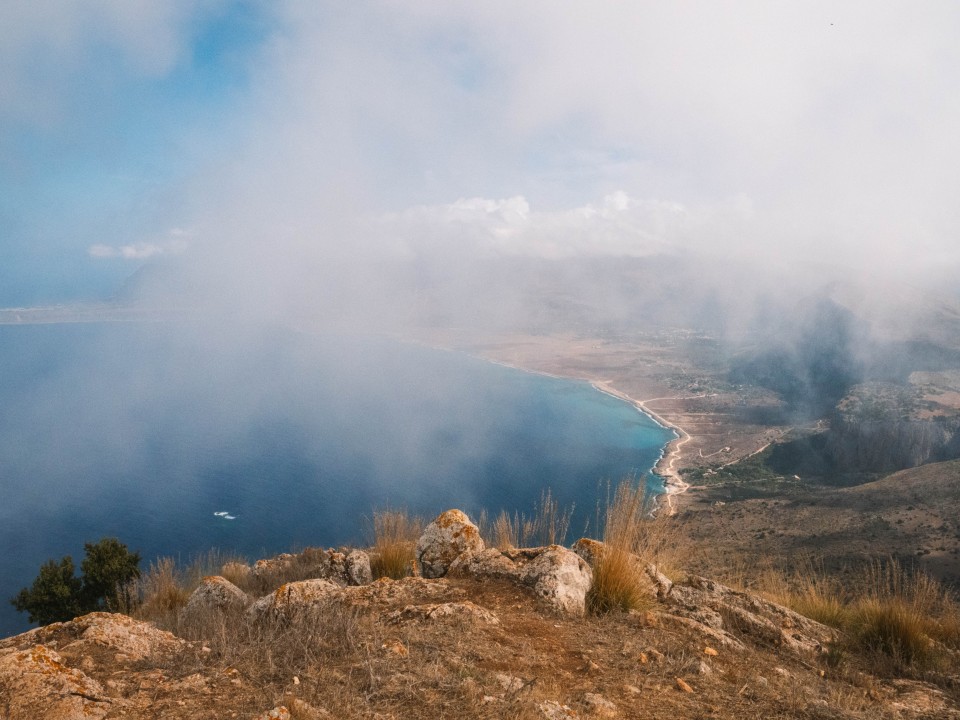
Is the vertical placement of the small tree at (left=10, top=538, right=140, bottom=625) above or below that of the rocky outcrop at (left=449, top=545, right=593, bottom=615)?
below

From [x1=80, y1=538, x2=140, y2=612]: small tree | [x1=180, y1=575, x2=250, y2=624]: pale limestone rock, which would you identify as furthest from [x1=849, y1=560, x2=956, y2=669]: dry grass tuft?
[x1=80, y1=538, x2=140, y2=612]: small tree

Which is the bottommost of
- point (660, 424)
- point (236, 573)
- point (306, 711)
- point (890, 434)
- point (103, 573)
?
point (660, 424)

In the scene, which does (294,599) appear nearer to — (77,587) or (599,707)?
(599,707)

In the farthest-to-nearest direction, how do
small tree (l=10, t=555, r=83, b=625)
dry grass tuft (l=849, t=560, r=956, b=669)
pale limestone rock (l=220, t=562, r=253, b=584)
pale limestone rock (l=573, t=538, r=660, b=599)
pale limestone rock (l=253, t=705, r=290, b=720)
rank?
small tree (l=10, t=555, r=83, b=625) < pale limestone rock (l=220, t=562, r=253, b=584) < pale limestone rock (l=573, t=538, r=660, b=599) < dry grass tuft (l=849, t=560, r=956, b=669) < pale limestone rock (l=253, t=705, r=290, b=720)

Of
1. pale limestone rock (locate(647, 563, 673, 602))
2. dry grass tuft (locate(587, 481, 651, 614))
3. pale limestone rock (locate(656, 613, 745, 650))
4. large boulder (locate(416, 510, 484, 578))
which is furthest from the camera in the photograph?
large boulder (locate(416, 510, 484, 578))

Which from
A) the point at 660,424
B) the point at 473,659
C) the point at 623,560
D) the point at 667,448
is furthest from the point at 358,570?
the point at 660,424

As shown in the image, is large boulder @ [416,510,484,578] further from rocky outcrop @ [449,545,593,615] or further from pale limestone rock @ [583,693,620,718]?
pale limestone rock @ [583,693,620,718]

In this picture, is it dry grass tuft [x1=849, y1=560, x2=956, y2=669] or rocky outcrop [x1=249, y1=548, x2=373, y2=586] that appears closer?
dry grass tuft [x1=849, y1=560, x2=956, y2=669]

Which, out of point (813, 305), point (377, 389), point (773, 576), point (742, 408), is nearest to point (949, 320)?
point (813, 305)
